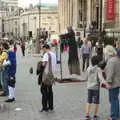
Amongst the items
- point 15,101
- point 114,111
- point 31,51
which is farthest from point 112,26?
point 114,111

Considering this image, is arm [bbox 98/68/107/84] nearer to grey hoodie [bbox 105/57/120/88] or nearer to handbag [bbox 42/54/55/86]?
grey hoodie [bbox 105/57/120/88]

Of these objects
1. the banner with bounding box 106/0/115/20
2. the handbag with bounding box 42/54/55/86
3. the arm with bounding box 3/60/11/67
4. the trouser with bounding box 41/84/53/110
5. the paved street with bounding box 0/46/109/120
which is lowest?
the paved street with bounding box 0/46/109/120

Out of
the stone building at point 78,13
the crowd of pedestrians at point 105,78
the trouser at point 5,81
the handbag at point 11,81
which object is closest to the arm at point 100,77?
the crowd of pedestrians at point 105,78

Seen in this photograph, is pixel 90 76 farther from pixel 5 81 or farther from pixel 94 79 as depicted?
pixel 5 81

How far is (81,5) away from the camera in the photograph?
258 feet

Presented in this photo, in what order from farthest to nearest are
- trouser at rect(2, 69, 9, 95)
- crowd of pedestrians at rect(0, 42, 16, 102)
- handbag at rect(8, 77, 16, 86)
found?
trouser at rect(2, 69, 9, 95) < crowd of pedestrians at rect(0, 42, 16, 102) < handbag at rect(8, 77, 16, 86)

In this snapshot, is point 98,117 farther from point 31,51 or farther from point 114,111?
point 31,51

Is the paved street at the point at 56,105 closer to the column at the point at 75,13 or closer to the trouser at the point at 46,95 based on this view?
the trouser at the point at 46,95

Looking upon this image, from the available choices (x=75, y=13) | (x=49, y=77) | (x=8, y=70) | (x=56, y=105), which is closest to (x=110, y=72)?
(x=49, y=77)

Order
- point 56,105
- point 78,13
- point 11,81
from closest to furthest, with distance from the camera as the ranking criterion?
point 56,105 < point 11,81 < point 78,13

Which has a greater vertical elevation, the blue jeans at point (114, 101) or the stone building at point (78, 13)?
the stone building at point (78, 13)

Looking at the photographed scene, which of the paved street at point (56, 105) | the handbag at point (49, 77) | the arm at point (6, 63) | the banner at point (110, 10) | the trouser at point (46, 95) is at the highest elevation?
the banner at point (110, 10)

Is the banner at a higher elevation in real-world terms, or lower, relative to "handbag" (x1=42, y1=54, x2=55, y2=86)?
higher

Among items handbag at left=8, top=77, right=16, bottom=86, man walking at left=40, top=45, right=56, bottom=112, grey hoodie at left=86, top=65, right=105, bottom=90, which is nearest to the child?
grey hoodie at left=86, top=65, right=105, bottom=90
